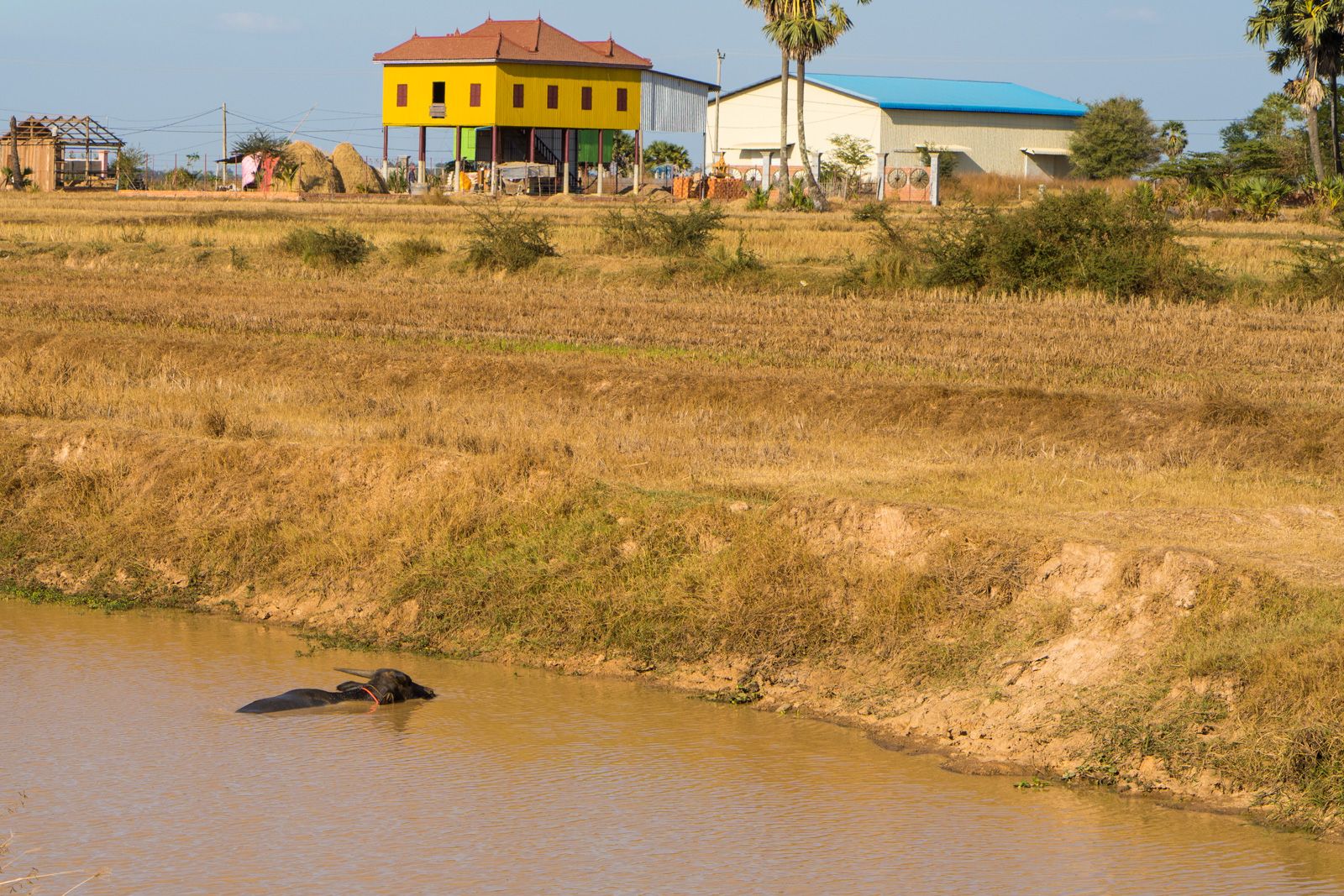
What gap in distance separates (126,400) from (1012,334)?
10651 mm

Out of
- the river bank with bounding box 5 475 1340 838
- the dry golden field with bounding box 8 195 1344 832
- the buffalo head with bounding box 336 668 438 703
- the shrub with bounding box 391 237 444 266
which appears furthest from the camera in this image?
the shrub with bounding box 391 237 444 266

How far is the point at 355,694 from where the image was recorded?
836 centimetres

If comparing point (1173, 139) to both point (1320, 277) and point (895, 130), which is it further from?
point (1320, 277)

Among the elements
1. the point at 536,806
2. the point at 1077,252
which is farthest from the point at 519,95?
the point at 536,806

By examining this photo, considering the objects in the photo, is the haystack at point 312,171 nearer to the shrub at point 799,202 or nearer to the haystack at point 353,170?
the haystack at point 353,170

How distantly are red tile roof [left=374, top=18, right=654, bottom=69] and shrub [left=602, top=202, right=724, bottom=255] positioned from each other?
32300 millimetres

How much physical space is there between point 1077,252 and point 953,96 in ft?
171

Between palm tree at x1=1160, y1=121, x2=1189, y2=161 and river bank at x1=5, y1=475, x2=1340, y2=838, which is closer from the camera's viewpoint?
river bank at x1=5, y1=475, x2=1340, y2=838

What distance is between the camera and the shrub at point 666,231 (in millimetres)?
29031

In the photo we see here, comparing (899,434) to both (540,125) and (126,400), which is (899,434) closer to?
(126,400)

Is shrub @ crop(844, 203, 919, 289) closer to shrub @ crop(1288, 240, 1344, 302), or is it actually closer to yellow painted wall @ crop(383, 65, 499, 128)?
shrub @ crop(1288, 240, 1344, 302)

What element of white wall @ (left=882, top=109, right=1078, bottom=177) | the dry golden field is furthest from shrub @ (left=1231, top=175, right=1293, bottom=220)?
white wall @ (left=882, top=109, right=1078, bottom=177)

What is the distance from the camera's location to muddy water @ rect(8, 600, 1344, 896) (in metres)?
6.13

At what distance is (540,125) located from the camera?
6219 centimetres
